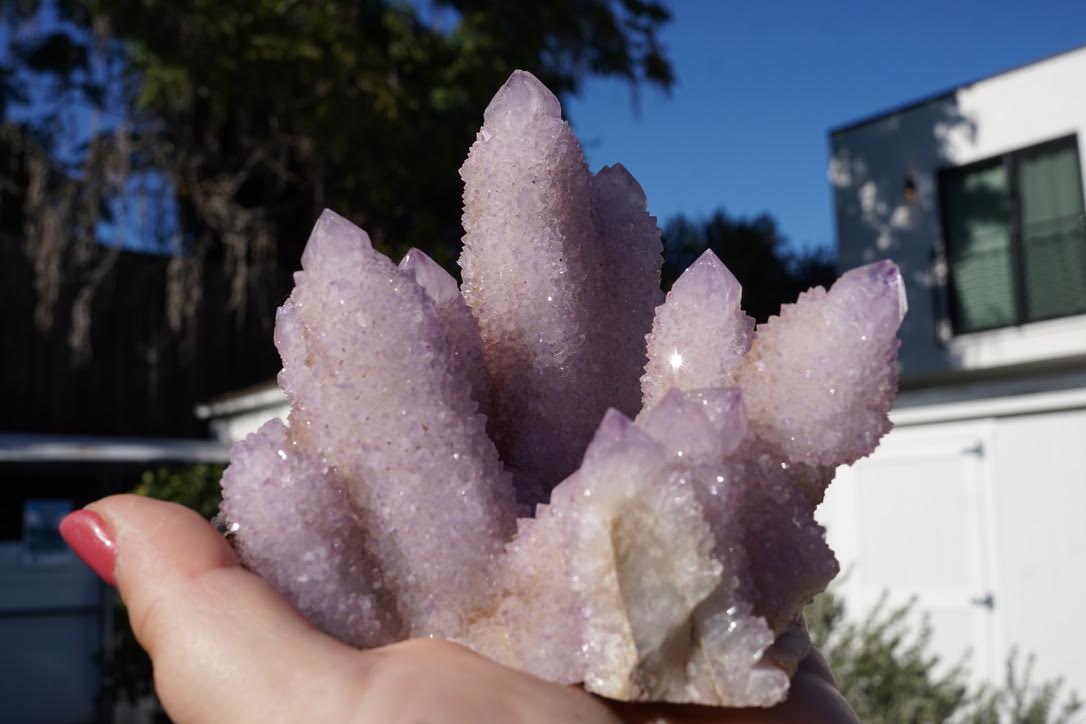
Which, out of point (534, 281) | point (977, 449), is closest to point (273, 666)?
point (534, 281)

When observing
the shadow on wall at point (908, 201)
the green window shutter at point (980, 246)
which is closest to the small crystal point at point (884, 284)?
the shadow on wall at point (908, 201)

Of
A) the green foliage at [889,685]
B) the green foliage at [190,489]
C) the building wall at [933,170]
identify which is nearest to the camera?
the green foliage at [889,685]

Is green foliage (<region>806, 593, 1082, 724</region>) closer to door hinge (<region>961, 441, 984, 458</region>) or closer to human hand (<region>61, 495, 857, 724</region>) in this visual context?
door hinge (<region>961, 441, 984, 458</region>)

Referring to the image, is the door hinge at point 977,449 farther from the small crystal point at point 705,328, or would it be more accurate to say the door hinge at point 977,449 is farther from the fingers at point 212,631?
the fingers at point 212,631

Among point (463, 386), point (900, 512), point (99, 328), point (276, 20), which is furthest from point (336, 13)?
point (463, 386)

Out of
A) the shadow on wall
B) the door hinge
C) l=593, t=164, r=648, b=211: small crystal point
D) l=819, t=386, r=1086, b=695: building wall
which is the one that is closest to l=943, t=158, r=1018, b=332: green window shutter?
the shadow on wall

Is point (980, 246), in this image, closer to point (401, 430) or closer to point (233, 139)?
point (233, 139)
